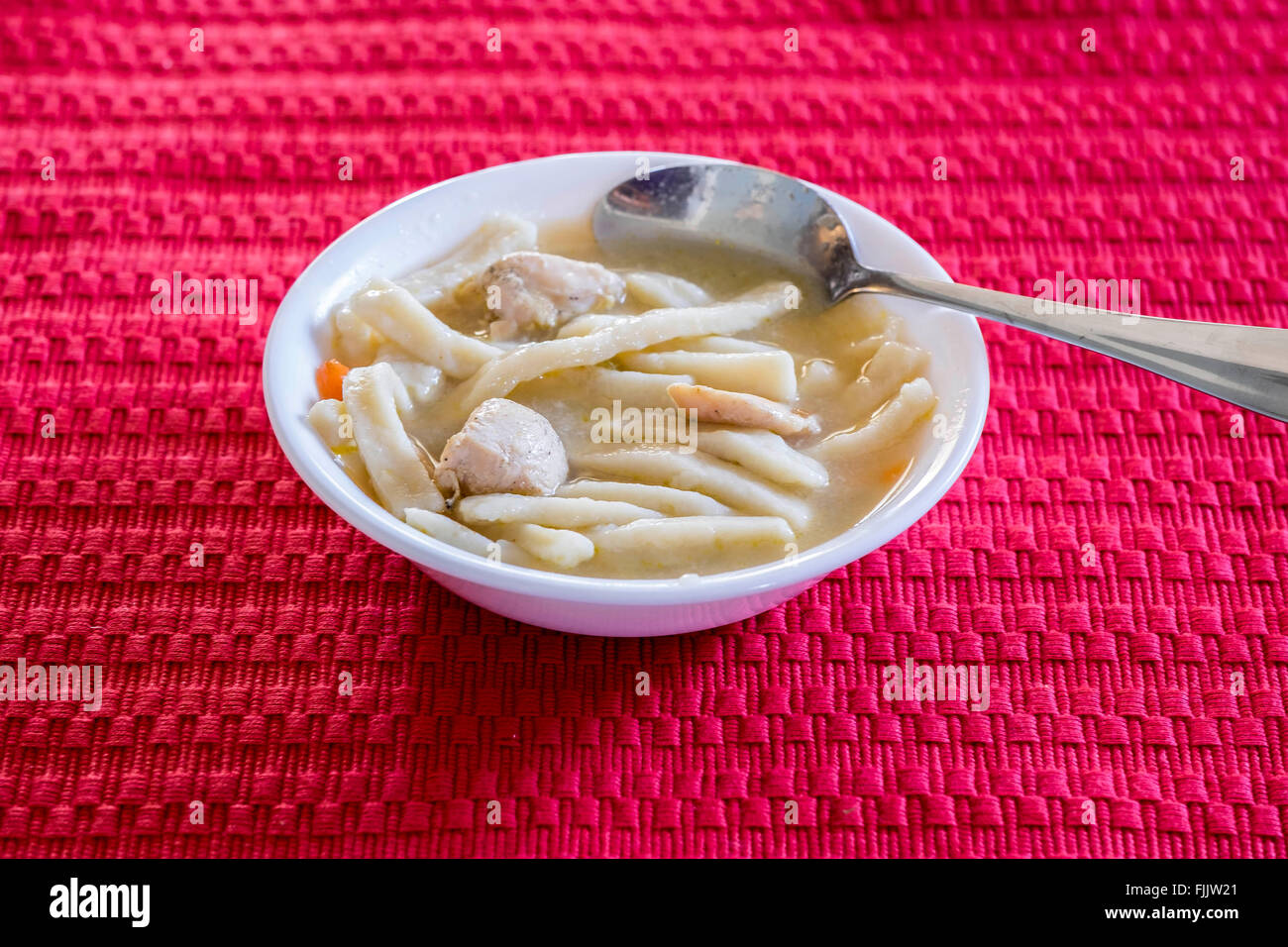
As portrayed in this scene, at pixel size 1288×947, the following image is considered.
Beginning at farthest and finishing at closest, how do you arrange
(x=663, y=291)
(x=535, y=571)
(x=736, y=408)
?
(x=663, y=291) < (x=736, y=408) < (x=535, y=571)

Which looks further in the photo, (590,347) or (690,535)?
(590,347)

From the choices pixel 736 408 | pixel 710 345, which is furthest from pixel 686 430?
pixel 710 345

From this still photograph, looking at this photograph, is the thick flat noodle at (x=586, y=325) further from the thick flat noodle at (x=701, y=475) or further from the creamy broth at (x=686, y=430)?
the thick flat noodle at (x=701, y=475)

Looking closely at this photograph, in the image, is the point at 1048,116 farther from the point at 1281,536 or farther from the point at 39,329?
the point at 39,329

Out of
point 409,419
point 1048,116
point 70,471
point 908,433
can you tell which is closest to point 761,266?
point 908,433

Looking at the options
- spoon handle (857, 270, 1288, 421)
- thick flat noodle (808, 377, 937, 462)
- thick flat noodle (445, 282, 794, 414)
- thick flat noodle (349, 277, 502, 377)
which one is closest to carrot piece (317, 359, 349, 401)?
thick flat noodle (349, 277, 502, 377)

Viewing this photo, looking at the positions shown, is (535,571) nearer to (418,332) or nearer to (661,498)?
(661,498)
